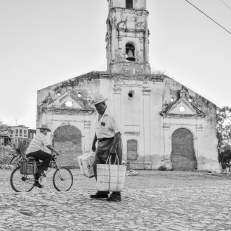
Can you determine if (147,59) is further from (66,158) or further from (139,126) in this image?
(66,158)

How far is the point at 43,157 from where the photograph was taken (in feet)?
24.8

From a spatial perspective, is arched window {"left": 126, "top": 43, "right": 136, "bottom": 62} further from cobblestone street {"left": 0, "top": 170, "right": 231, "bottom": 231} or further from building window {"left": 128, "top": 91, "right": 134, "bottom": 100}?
cobblestone street {"left": 0, "top": 170, "right": 231, "bottom": 231}

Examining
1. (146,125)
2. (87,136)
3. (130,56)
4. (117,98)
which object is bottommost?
(87,136)

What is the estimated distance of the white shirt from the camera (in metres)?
6.21

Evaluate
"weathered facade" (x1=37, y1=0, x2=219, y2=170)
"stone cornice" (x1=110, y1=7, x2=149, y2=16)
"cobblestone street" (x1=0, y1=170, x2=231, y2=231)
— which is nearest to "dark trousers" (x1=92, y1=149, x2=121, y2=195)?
"cobblestone street" (x1=0, y1=170, x2=231, y2=231)

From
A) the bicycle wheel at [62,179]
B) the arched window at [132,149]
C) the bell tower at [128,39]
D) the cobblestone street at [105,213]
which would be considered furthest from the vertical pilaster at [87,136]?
the cobblestone street at [105,213]

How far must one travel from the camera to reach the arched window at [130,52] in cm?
2398

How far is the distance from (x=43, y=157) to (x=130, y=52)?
17680 millimetres

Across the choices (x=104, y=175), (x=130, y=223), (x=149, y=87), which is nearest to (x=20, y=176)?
(x=104, y=175)

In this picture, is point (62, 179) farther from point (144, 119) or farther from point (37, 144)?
point (144, 119)

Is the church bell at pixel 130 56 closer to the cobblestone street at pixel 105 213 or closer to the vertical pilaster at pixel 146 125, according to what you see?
the vertical pilaster at pixel 146 125

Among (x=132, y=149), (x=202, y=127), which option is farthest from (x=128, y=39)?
(x=202, y=127)

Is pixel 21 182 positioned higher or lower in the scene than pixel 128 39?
lower

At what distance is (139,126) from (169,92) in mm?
3442
